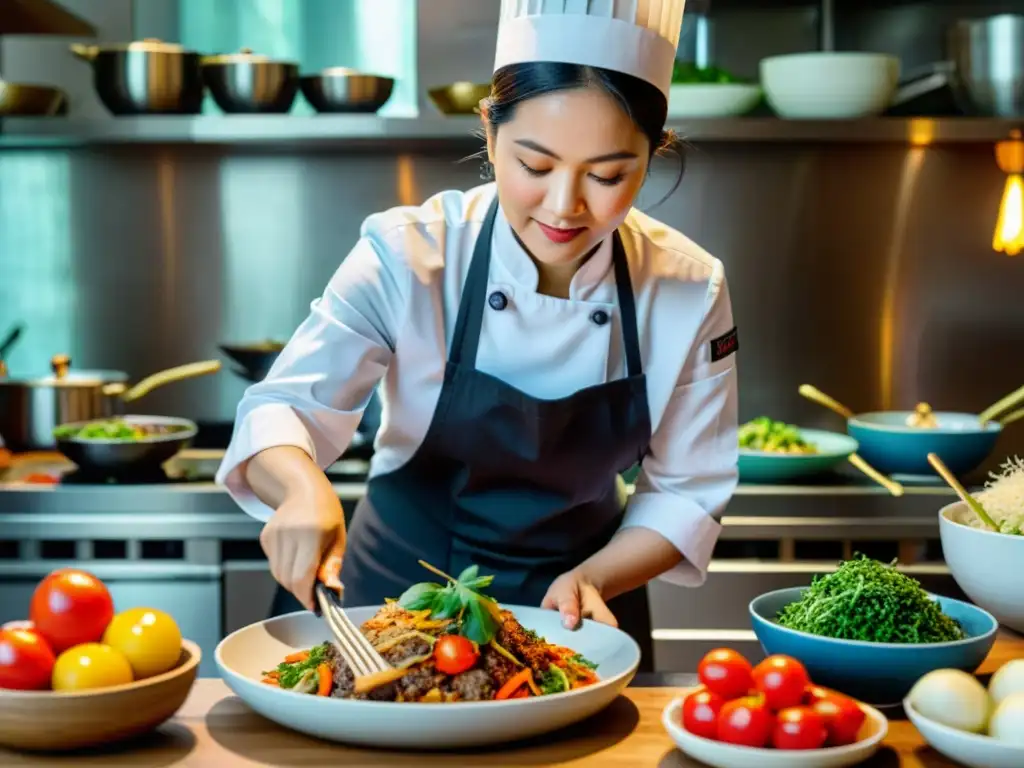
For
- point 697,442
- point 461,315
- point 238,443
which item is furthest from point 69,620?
point 697,442

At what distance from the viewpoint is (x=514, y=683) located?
1.45m

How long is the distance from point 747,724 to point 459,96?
2.38 m

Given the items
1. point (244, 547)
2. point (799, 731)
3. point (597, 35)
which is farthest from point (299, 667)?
point (244, 547)

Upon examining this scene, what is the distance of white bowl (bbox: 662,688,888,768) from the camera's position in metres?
1.28

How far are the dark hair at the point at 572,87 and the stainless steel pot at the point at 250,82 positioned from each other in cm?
165

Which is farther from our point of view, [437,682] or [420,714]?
[437,682]

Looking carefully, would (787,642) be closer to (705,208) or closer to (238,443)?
(238,443)

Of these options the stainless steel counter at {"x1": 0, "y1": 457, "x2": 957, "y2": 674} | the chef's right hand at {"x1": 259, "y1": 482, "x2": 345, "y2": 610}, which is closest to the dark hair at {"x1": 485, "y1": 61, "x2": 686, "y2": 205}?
the chef's right hand at {"x1": 259, "y1": 482, "x2": 345, "y2": 610}

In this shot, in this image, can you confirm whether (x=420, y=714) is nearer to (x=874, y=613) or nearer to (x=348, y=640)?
(x=348, y=640)

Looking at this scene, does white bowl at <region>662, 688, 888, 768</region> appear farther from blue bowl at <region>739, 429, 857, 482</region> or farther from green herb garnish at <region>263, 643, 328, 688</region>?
blue bowl at <region>739, 429, 857, 482</region>

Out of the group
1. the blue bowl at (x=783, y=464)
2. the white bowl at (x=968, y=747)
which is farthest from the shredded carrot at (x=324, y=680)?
the blue bowl at (x=783, y=464)

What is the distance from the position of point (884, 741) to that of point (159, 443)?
2080mm

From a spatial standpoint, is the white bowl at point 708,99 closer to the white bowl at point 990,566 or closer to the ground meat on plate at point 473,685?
the white bowl at point 990,566

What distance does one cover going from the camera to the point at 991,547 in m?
1.70
